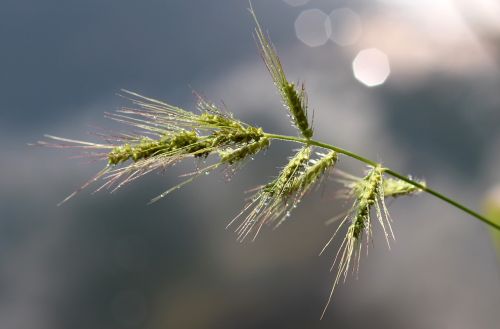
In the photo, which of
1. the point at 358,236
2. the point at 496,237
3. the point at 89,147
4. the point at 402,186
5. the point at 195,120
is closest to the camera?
the point at 89,147

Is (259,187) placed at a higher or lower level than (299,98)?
lower

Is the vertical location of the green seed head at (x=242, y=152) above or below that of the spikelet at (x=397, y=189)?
→ below

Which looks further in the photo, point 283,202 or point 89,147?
point 283,202

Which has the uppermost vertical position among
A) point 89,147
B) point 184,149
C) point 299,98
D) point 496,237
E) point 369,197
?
point 496,237

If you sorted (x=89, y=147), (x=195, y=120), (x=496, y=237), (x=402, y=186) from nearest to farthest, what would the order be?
(x=89, y=147) < (x=195, y=120) < (x=402, y=186) < (x=496, y=237)

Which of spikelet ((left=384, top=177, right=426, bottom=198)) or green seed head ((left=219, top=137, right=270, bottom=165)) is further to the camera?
spikelet ((left=384, top=177, right=426, bottom=198))

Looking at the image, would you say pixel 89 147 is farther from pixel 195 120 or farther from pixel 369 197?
pixel 369 197

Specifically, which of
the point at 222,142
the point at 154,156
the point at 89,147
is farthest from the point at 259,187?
the point at 89,147

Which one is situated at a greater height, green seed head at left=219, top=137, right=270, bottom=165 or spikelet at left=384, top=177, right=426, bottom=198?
spikelet at left=384, top=177, right=426, bottom=198

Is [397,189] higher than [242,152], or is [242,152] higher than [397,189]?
[397,189]

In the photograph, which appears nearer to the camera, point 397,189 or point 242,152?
point 242,152

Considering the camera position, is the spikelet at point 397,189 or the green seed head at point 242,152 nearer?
the green seed head at point 242,152
